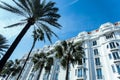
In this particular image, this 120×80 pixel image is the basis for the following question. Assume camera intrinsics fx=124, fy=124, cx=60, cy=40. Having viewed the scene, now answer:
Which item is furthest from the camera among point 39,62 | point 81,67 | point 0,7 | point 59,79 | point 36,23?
point 59,79

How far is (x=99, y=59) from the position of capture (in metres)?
38.7

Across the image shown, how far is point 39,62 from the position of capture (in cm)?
3497

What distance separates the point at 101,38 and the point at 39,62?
22842 mm

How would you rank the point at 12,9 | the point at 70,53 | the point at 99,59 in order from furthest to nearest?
the point at 99,59 < the point at 70,53 < the point at 12,9

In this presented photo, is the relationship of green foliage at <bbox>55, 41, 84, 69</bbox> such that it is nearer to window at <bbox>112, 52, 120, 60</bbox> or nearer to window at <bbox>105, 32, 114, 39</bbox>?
window at <bbox>112, 52, 120, 60</bbox>

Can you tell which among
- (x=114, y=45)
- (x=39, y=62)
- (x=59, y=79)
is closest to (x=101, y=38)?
(x=114, y=45)

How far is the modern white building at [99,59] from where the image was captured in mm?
33750

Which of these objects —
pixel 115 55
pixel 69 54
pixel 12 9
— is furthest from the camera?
pixel 115 55

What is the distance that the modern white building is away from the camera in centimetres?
3375

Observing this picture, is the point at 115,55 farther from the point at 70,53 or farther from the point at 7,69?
the point at 7,69

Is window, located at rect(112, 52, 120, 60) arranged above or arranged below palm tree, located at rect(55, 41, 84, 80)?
above

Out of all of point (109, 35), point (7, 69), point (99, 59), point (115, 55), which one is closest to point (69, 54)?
point (115, 55)

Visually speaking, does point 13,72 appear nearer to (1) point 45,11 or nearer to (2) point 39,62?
(2) point 39,62

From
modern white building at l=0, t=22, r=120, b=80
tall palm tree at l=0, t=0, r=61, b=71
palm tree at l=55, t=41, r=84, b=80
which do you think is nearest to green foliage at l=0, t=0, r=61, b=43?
tall palm tree at l=0, t=0, r=61, b=71
